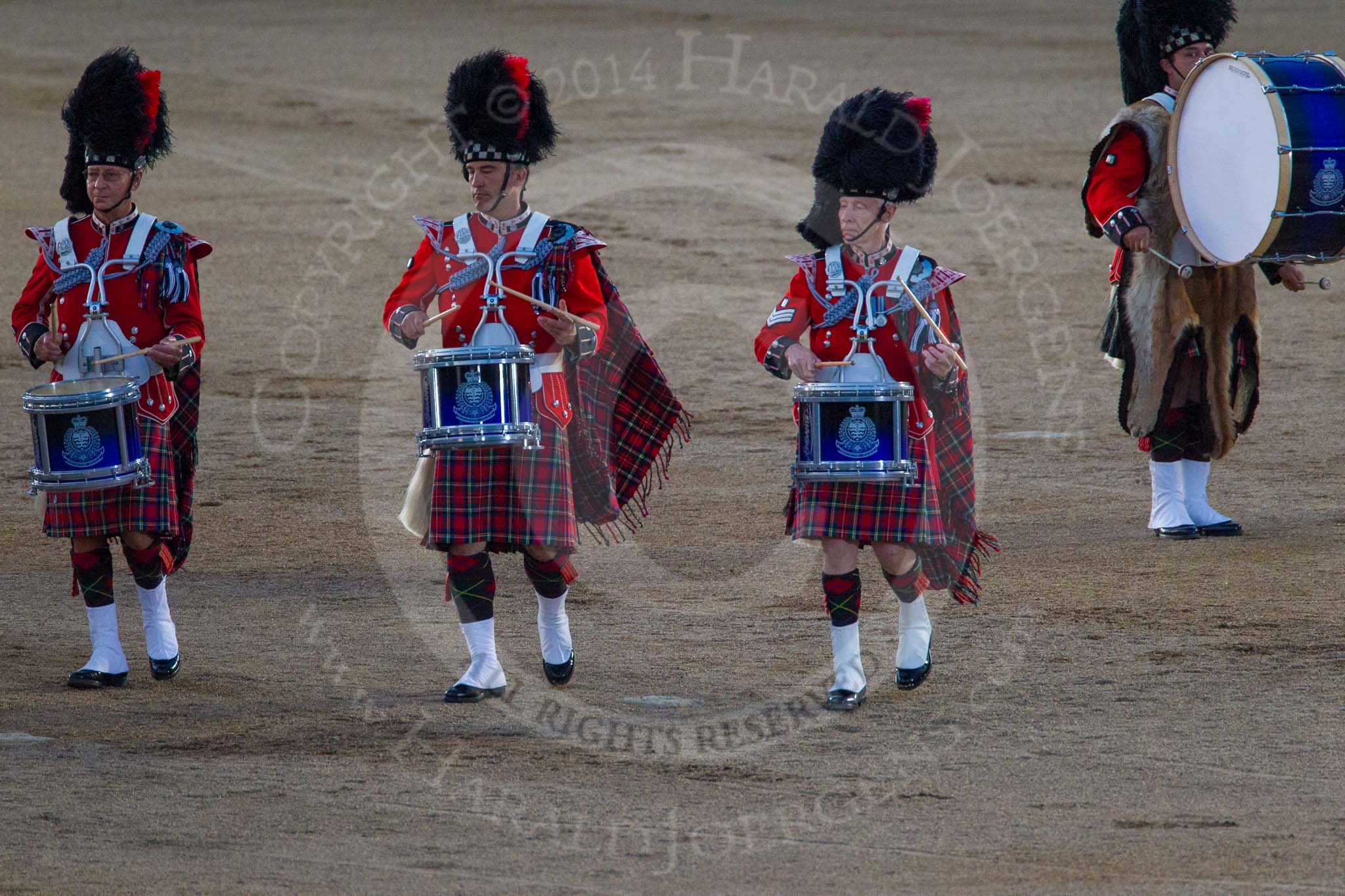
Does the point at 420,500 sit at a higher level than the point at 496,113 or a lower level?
lower

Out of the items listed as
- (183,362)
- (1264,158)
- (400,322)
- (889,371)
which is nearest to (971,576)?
(889,371)

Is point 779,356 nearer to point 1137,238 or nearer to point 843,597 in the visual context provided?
point 843,597

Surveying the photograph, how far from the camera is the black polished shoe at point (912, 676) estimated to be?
5855 mm

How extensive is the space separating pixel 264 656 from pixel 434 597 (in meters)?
0.97

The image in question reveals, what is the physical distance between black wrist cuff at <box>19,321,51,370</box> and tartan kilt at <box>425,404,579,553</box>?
1254 millimetres

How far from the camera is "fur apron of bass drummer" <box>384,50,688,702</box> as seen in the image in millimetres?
5652

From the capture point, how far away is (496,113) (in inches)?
226

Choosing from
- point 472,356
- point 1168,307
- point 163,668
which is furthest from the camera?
point 1168,307

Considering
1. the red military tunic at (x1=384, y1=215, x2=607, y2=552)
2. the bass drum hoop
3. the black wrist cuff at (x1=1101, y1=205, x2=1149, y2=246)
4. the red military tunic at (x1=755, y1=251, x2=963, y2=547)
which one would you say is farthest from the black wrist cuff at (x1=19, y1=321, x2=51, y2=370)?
the bass drum hoop

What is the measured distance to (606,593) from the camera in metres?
7.23

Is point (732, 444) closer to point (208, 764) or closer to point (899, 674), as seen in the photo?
point (899, 674)

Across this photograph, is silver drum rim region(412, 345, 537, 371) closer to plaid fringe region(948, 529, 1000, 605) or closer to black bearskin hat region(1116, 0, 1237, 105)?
plaid fringe region(948, 529, 1000, 605)

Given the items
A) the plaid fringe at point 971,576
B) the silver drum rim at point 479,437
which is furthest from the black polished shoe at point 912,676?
the silver drum rim at point 479,437

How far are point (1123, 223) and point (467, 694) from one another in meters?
3.15
